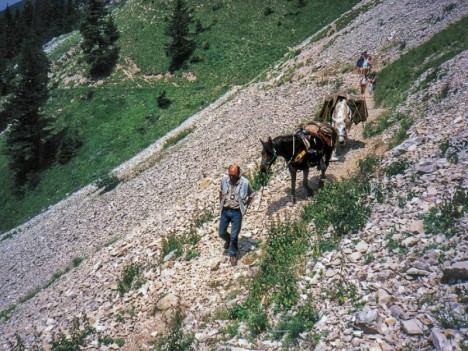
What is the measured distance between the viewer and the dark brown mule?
32.3 feet

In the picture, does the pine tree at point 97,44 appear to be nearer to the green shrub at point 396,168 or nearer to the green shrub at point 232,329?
the green shrub at point 396,168

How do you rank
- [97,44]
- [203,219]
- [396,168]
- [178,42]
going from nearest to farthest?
[396,168] → [203,219] → [178,42] → [97,44]

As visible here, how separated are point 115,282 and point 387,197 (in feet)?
26.4

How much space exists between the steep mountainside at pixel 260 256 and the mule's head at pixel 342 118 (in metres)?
1.03

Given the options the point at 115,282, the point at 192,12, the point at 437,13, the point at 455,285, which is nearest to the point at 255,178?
the point at 115,282

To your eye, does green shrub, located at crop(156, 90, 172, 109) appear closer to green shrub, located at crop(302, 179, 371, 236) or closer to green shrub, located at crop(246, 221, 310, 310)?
green shrub, located at crop(302, 179, 371, 236)

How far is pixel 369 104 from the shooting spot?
19.2m

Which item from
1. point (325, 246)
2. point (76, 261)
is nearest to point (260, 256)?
point (325, 246)

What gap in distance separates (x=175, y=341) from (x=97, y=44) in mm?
55665

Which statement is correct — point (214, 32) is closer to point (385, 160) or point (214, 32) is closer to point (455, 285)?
point (385, 160)

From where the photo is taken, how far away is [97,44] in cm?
5528

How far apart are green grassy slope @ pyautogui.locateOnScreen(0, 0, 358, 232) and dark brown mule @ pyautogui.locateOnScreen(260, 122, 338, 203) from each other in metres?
26.2

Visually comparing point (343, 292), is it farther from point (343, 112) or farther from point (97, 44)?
point (97, 44)

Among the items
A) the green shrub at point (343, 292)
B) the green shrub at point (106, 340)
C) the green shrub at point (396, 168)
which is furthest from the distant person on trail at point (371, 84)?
the green shrub at point (106, 340)
